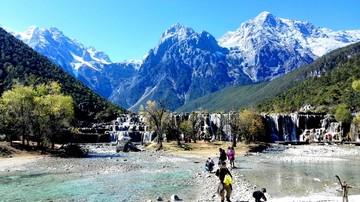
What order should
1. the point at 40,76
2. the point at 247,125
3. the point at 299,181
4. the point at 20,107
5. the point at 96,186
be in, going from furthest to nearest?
the point at 40,76 < the point at 247,125 < the point at 20,107 < the point at 299,181 < the point at 96,186

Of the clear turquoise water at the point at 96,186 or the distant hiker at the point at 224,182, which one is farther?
the clear turquoise water at the point at 96,186

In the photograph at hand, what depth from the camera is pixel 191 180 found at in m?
34.4

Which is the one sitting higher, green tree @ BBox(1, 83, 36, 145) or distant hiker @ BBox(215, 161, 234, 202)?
green tree @ BBox(1, 83, 36, 145)

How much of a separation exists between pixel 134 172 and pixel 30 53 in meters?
151

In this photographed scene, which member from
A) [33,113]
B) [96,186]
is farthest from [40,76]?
[96,186]

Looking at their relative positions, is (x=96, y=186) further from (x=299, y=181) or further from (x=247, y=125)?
(x=247, y=125)

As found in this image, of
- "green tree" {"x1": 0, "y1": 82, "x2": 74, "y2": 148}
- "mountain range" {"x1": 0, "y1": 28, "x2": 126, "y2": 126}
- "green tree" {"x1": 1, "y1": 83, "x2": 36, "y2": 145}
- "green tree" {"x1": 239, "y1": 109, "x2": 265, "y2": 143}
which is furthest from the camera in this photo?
"mountain range" {"x1": 0, "y1": 28, "x2": 126, "y2": 126}

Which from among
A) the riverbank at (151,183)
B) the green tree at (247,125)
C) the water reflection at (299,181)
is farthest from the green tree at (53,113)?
the green tree at (247,125)

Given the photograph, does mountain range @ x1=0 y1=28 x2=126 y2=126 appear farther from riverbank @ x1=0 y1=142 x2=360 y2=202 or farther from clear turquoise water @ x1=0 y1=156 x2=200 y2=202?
clear turquoise water @ x1=0 y1=156 x2=200 y2=202

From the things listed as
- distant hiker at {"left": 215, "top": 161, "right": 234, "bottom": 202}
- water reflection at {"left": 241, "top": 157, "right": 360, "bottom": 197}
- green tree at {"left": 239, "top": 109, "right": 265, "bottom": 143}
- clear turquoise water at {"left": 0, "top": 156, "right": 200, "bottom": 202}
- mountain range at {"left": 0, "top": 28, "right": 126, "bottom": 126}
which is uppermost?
mountain range at {"left": 0, "top": 28, "right": 126, "bottom": 126}

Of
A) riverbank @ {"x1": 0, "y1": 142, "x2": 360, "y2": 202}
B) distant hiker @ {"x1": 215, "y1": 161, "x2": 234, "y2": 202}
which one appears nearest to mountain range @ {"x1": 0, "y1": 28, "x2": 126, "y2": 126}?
riverbank @ {"x1": 0, "y1": 142, "x2": 360, "y2": 202}

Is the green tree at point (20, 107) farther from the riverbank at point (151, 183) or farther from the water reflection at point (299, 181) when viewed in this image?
the water reflection at point (299, 181)

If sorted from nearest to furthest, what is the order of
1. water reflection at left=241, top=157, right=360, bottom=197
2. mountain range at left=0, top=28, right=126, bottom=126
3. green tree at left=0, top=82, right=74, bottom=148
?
water reflection at left=241, top=157, right=360, bottom=197 → green tree at left=0, top=82, right=74, bottom=148 → mountain range at left=0, top=28, right=126, bottom=126

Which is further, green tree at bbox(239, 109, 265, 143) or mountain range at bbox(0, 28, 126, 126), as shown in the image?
mountain range at bbox(0, 28, 126, 126)
